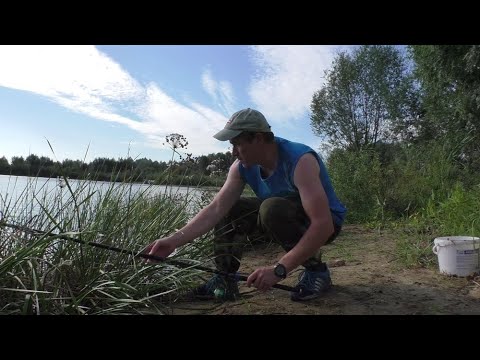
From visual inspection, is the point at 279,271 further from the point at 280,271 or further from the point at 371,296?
the point at 371,296

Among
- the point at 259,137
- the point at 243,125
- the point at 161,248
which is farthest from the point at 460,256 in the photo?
the point at 161,248

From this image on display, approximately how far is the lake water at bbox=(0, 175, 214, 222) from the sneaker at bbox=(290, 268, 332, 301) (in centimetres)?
136

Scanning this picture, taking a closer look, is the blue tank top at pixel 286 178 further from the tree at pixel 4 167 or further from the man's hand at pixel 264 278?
the tree at pixel 4 167

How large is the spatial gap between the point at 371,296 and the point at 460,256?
31.7 inches

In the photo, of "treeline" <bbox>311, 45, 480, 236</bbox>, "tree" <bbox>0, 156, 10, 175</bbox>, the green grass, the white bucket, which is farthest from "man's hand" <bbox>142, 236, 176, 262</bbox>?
"treeline" <bbox>311, 45, 480, 236</bbox>

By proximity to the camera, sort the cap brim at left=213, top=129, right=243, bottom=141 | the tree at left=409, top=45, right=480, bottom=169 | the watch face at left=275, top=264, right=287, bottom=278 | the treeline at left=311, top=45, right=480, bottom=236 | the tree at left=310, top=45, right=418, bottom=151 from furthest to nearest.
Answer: the tree at left=310, top=45, right=418, bottom=151 < the tree at left=409, top=45, right=480, bottom=169 < the treeline at left=311, top=45, right=480, bottom=236 < the cap brim at left=213, top=129, right=243, bottom=141 < the watch face at left=275, top=264, right=287, bottom=278

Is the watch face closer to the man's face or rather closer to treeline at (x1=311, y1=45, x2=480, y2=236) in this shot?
the man's face

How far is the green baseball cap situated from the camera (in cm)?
238

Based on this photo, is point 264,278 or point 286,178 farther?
point 286,178

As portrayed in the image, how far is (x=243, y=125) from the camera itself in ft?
7.80

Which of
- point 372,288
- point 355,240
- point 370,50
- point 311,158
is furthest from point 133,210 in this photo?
point 370,50

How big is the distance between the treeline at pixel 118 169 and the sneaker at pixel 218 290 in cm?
107

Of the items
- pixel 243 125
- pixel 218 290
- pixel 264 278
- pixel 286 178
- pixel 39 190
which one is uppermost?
pixel 243 125
